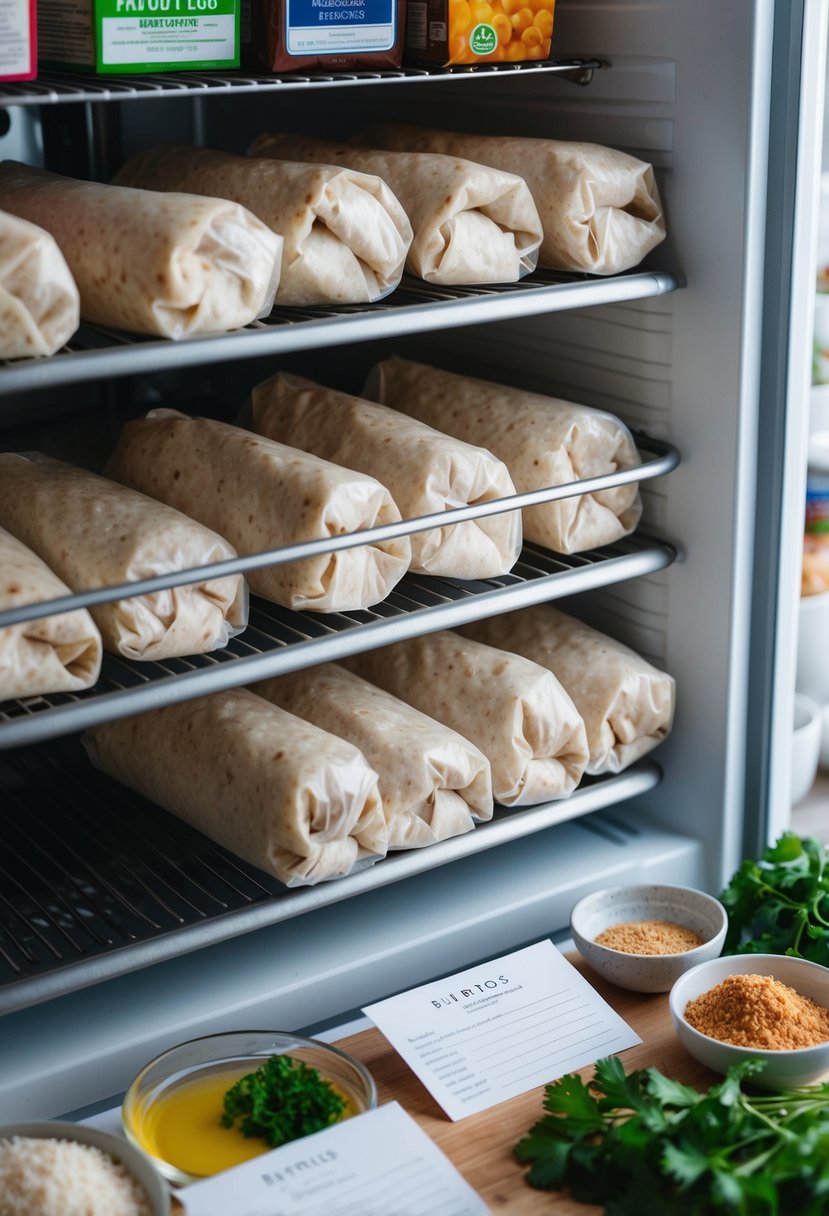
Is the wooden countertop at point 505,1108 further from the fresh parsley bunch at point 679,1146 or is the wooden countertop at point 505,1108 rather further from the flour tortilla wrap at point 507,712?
the flour tortilla wrap at point 507,712

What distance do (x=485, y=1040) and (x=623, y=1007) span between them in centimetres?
20

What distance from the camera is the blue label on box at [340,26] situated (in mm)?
1500


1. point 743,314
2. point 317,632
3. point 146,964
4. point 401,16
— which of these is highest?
point 401,16

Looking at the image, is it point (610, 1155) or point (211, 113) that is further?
point (211, 113)

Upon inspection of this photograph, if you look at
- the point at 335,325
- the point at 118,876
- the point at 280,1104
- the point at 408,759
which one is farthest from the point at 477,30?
the point at 280,1104

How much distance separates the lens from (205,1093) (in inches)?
55.6

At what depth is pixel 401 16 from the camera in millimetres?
1584

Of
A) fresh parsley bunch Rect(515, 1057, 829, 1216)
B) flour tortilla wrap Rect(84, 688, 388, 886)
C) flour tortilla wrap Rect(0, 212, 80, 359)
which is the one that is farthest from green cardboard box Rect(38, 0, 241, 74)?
fresh parsley bunch Rect(515, 1057, 829, 1216)

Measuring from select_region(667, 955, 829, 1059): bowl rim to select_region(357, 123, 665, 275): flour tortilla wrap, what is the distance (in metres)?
0.79

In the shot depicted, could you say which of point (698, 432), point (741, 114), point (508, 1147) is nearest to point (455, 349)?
point (698, 432)

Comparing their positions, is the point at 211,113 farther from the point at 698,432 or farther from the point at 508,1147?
the point at 508,1147

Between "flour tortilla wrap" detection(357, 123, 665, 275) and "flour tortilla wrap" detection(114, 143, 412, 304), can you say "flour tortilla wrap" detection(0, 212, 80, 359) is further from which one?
"flour tortilla wrap" detection(357, 123, 665, 275)

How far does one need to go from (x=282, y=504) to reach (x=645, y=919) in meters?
0.65

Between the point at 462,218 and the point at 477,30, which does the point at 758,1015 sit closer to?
the point at 462,218
